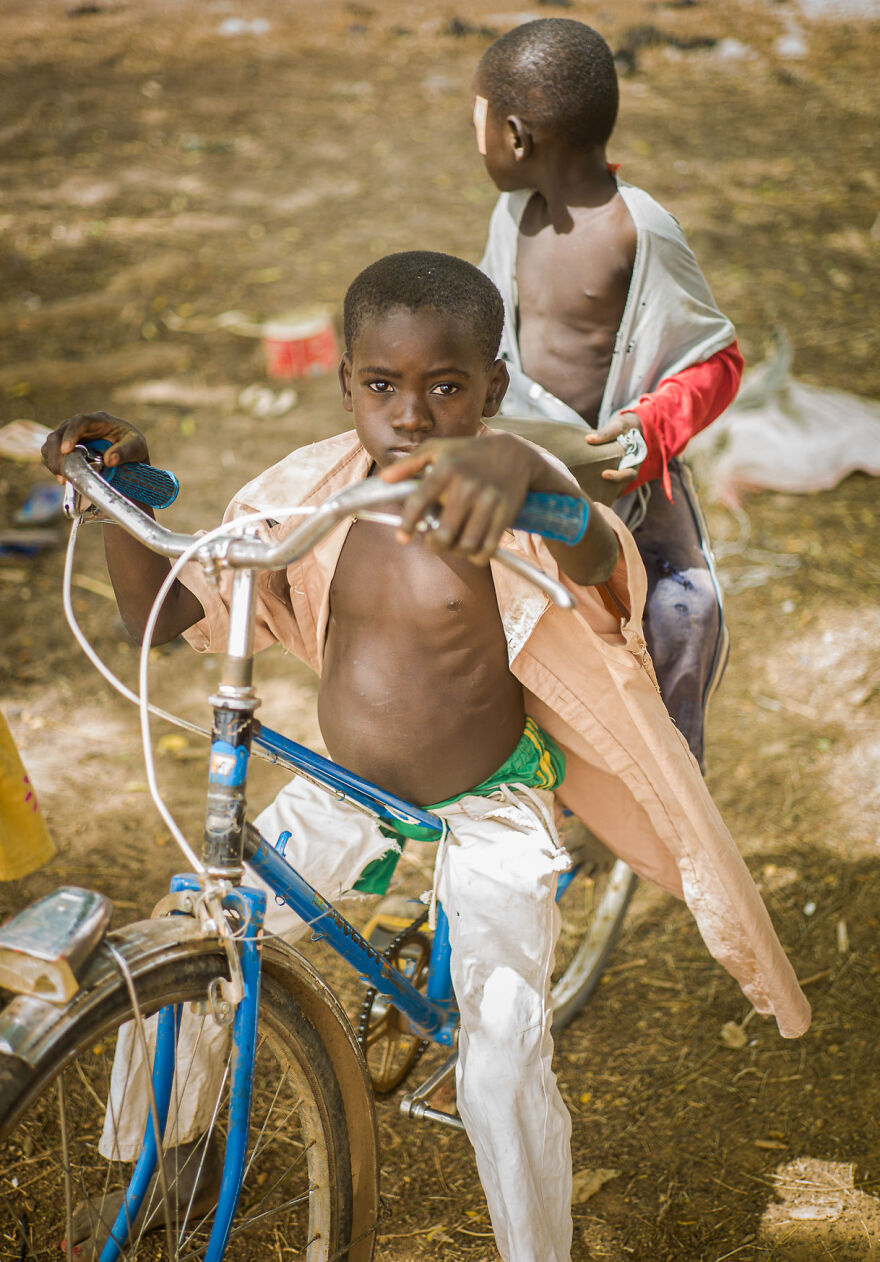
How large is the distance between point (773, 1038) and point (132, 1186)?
1793 mm

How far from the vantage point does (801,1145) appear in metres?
2.61

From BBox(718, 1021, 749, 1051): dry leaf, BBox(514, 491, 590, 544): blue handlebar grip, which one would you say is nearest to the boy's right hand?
BBox(514, 491, 590, 544): blue handlebar grip

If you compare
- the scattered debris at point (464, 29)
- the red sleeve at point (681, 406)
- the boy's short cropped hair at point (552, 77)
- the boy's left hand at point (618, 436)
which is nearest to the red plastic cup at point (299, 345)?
the boy's short cropped hair at point (552, 77)

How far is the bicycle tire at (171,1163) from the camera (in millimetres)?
1444

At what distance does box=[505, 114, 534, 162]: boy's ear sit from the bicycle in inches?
47.0

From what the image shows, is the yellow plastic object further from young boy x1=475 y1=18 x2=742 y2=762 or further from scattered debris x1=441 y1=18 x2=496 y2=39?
scattered debris x1=441 y1=18 x2=496 y2=39

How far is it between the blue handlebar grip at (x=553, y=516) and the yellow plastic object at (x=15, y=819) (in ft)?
5.24

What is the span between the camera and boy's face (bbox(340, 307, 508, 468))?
1813 millimetres

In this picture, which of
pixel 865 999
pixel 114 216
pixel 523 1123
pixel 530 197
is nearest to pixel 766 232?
pixel 114 216

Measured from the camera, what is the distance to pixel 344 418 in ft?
19.1

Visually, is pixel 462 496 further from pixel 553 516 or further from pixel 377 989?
pixel 377 989

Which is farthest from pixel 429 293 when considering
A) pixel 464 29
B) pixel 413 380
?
pixel 464 29

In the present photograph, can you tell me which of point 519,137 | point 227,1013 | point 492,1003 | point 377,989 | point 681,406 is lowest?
point 377,989

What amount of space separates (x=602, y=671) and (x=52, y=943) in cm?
112
